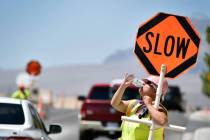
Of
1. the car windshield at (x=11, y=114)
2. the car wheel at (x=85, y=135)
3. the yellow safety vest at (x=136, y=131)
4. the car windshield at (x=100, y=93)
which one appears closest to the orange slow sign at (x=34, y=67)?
Answer: the car wheel at (x=85, y=135)

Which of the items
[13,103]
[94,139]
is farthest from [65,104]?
Answer: [13,103]

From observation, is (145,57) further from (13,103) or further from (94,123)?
(94,123)

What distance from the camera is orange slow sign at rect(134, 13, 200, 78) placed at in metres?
9.89

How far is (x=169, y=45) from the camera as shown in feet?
32.2

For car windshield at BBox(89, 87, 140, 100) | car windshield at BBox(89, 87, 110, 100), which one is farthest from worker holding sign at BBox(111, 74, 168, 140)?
car windshield at BBox(89, 87, 110, 100)

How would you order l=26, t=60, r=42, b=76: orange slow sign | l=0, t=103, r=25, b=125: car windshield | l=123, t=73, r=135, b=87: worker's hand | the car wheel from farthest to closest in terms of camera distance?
1. the car wheel
2. l=26, t=60, r=42, b=76: orange slow sign
3. l=0, t=103, r=25, b=125: car windshield
4. l=123, t=73, r=135, b=87: worker's hand

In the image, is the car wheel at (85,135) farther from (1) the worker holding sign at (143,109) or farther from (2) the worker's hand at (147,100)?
(2) the worker's hand at (147,100)

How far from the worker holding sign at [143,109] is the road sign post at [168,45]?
957 millimetres

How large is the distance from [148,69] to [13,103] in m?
2.35

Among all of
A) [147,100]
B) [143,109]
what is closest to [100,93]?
[143,109]

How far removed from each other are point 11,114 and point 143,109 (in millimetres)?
2924

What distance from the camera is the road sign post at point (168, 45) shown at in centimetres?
989

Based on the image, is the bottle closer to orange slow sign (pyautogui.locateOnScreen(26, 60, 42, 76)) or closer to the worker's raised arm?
the worker's raised arm

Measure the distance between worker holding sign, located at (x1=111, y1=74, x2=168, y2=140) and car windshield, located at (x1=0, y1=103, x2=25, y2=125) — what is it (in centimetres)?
248
